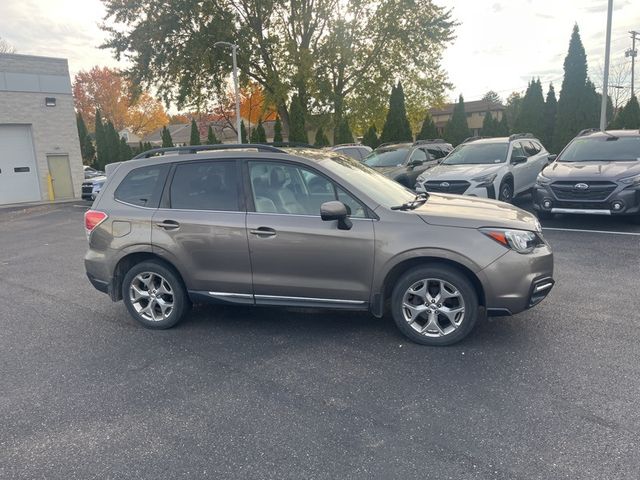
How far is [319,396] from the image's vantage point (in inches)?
140

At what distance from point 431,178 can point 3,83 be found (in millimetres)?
20536

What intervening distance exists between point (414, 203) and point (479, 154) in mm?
7617

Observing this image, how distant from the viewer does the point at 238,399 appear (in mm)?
3555

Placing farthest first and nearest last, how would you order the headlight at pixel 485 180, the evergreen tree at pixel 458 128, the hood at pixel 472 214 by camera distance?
the evergreen tree at pixel 458 128 → the headlight at pixel 485 180 → the hood at pixel 472 214

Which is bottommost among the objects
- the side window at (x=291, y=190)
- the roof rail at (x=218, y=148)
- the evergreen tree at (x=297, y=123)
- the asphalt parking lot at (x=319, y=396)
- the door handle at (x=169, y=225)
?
the asphalt parking lot at (x=319, y=396)

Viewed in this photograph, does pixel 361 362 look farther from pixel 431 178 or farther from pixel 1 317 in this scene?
pixel 431 178

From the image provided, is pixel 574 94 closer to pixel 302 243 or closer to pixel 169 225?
pixel 302 243

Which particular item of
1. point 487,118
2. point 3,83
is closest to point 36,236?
point 3,83

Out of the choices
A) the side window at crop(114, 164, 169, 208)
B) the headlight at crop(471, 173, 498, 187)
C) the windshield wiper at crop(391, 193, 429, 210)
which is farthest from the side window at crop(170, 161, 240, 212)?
the headlight at crop(471, 173, 498, 187)

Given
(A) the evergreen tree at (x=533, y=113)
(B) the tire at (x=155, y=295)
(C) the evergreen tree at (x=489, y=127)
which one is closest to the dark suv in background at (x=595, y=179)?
(B) the tire at (x=155, y=295)

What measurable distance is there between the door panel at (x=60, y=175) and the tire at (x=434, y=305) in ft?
78.2

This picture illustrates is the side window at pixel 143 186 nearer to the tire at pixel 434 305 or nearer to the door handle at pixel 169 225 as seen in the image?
the door handle at pixel 169 225

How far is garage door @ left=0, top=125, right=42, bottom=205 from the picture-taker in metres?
22.5

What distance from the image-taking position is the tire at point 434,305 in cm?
412
